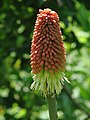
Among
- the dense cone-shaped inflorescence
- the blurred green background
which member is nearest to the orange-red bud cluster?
the dense cone-shaped inflorescence

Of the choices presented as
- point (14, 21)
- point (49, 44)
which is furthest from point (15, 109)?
point (49, 44)

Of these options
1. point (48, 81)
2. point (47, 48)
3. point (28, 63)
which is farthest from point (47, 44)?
point (28, 63)

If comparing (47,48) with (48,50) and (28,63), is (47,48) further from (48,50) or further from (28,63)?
(28,63)

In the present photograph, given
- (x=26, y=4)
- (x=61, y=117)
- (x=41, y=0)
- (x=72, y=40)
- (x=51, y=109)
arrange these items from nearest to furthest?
(x=51, y=109)
(x=41, y=0)
(x=26, y=4)
(x=72, y=40)
(x=61, y=117)

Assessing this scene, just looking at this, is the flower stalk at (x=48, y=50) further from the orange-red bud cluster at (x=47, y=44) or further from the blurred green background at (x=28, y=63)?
the blurred green background at (x=28, y=63)

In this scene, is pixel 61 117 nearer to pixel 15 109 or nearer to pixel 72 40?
pixel 15 109

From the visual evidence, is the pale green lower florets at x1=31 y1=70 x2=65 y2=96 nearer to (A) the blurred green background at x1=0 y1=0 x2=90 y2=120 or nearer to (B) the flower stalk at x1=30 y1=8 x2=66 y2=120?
(B) the flower stalk at x1=30 y1=8 x2=66 y2=120

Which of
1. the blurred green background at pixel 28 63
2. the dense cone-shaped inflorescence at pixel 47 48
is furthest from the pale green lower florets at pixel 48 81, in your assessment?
the blurred green background at pixel 28 63
